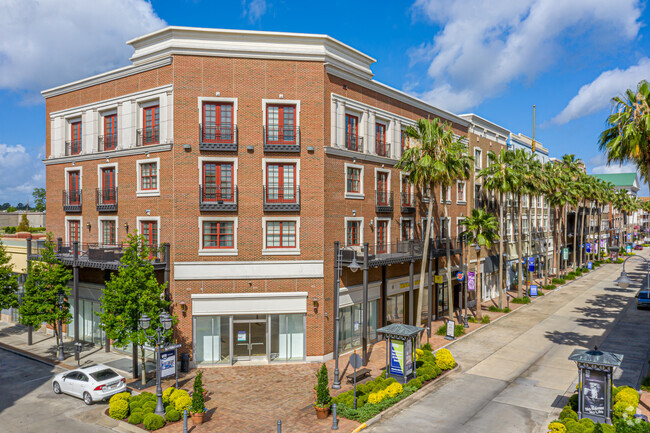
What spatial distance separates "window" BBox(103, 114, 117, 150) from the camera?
30812 mm

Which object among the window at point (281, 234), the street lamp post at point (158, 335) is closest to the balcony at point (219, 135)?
the window at point (281, 234)

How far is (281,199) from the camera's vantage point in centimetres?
2733

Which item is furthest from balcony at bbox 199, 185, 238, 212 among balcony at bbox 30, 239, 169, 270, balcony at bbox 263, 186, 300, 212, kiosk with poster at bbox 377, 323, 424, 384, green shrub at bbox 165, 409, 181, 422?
green shrub at bbox 165, 409, 181, 422

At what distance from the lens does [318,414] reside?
740 inches

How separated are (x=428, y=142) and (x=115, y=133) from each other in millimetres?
21824

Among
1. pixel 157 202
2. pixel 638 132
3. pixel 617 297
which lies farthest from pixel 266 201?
pixel 617 297

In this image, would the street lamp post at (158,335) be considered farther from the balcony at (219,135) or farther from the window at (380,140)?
the window at (380,140)

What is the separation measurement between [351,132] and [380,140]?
3.70 m

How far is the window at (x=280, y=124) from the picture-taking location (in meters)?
27.2

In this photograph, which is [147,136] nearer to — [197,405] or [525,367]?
[197,405]

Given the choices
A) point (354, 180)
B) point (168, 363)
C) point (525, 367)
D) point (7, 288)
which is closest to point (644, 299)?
point (525, 367)

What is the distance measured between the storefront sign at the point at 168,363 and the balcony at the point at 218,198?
870 centimetres

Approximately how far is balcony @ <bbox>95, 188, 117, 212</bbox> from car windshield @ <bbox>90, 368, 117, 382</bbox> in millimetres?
12172

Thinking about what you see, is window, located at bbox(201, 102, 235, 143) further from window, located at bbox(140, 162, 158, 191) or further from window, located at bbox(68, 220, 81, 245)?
window, located at bbox(68, 220, 81, 245)
